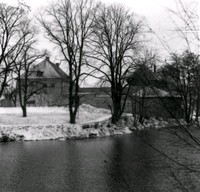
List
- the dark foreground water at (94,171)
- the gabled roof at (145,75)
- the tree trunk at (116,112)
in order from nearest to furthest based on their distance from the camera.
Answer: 1. the gabled roof at (145,75)
2. the dark foreground water at (94,171)
3. the tree trunk at (116,112)

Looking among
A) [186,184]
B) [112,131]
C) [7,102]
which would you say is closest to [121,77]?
[112,131]

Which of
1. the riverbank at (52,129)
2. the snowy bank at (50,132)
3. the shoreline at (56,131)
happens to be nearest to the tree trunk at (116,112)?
the riverbank at (52,129)

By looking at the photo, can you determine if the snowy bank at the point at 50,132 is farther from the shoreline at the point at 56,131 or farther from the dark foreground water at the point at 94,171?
the dark foreground water at the point at 94,171

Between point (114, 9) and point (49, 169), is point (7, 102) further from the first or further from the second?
point (49, 169)

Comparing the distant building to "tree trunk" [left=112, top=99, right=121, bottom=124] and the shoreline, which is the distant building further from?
the shoreline

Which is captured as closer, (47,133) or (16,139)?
(16,139)

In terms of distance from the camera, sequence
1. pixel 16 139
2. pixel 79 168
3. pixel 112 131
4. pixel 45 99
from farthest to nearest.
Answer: pixel 45 99 < pixel 112 131 < pixel 16 139 < pixel 79 168

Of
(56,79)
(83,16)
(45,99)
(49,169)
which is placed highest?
(83,16)

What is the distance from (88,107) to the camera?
1842 inches

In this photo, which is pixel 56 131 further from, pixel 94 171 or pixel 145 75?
pixel 145 75

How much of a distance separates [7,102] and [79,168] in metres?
45.8

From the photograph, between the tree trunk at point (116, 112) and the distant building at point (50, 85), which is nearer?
the tree trunk at point (116, 112)

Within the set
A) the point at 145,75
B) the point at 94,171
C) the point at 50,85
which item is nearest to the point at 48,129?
the point at 94,171

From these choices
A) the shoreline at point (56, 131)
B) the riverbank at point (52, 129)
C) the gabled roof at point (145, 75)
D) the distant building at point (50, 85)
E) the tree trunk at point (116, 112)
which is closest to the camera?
the gabled roof at point (145, 75)
